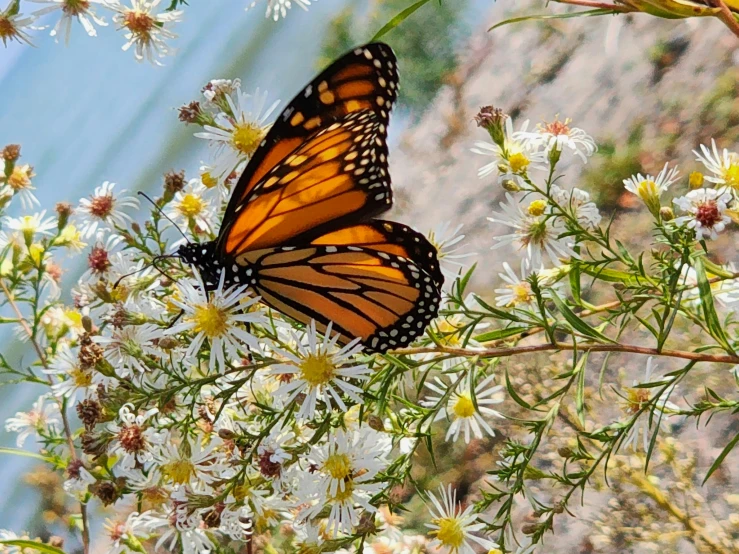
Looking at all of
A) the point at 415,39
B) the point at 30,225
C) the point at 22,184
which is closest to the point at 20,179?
the point at 22,184

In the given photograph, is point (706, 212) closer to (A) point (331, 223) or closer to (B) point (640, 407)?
(B) point (640, 407)

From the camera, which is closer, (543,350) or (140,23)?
(543,350)

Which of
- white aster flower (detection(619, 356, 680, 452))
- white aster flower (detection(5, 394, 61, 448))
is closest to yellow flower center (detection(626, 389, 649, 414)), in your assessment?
white aster flower (detection(619, 356, 680, 452))

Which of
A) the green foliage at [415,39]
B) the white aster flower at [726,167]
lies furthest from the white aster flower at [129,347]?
the green foliage at [415,39]

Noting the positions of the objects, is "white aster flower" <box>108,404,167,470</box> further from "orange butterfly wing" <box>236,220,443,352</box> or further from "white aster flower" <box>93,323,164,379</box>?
"orange butterfly wing" <box>236,220,443,352</box>

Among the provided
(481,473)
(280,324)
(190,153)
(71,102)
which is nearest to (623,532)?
(481,473)
